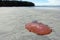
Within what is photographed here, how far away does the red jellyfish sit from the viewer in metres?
1.02

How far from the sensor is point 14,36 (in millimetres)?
928

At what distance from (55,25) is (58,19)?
182 millimetres

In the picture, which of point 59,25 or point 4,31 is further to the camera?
point 59,25

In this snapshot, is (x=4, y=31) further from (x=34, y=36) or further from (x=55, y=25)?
(x=55, y=25)

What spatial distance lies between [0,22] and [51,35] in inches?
19.7

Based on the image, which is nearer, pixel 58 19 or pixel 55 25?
pixel 55 25

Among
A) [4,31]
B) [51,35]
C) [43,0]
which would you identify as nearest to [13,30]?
[4,31]

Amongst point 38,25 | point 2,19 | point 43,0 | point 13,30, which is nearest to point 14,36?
point 13,30

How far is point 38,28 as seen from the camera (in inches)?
42.0

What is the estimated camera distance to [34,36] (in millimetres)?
945

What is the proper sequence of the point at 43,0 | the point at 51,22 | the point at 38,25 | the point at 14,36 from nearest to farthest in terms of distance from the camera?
the point at 14,36 < the point at 38,25 < the point at 51,22 < the point at 43,0

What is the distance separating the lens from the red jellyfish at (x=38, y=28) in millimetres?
1022

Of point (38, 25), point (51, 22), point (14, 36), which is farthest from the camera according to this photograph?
point (51, 22)

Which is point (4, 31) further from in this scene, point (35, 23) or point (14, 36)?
point (35, 23)
